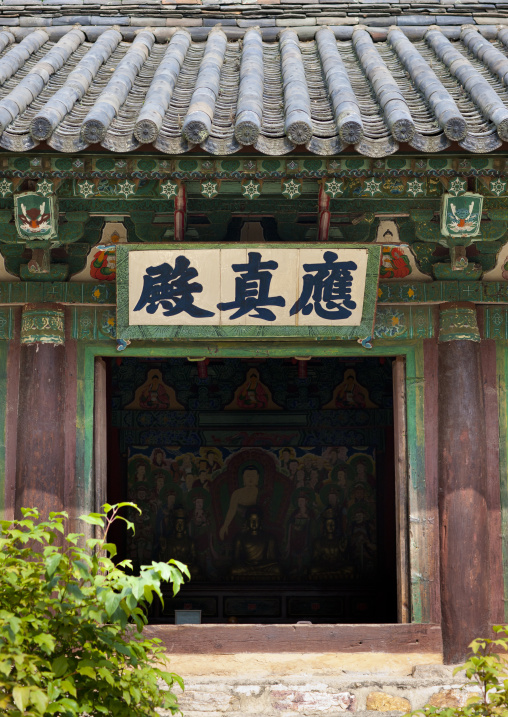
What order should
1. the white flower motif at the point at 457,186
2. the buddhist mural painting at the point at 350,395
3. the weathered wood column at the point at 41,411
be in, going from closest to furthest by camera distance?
the white flower motif at the point at 457,186, the weathered wood column at the point at 41,411, the buddhist mural painting at the point at 350,395

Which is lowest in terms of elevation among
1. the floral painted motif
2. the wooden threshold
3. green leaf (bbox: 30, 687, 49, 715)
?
the wooden threshold

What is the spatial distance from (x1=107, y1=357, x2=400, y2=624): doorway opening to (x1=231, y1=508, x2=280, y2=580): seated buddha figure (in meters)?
0.01

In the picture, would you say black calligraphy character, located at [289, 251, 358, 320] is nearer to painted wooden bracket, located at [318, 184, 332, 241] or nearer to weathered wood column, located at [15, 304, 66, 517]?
painted wooden bracket, located at [318, 184, 332, 241]

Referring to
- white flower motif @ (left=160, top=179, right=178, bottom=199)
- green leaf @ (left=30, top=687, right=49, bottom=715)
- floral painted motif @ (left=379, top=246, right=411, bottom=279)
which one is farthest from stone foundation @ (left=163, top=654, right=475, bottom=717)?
white flower motif @ (left=160, top=179, right=178, bottom=199)

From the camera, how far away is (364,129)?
16.5 feet

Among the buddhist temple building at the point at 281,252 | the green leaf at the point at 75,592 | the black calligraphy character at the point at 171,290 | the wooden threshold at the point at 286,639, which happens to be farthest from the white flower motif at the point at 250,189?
the wooden threshold at the point at 286,639

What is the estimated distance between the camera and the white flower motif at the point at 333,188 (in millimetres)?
5297

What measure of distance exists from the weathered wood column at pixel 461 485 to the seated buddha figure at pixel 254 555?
4630mm

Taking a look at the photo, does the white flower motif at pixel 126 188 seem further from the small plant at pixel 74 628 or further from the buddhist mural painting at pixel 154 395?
the buddhist mural painting at pixel 154 395

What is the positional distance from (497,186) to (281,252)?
1.37m

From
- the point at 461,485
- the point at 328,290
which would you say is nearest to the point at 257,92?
the point at 328,290

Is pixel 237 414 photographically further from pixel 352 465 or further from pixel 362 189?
pixel 362 189

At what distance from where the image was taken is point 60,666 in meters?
3.60

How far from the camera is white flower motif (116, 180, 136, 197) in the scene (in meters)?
5.32
